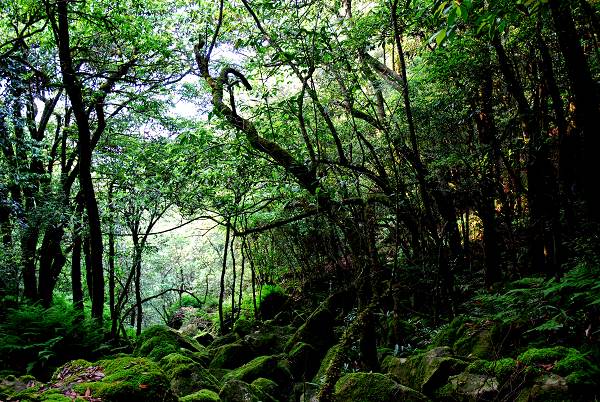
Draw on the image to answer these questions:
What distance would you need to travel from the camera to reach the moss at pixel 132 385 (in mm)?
3068

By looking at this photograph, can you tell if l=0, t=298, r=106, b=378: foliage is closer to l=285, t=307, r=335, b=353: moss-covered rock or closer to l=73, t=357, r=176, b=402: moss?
l=285, t=307, r=335, b=353: moss-covered rock

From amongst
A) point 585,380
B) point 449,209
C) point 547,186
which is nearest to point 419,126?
point 449,209

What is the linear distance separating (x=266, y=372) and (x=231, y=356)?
1.89 m

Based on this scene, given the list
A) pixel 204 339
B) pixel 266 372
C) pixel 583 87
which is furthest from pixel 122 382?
pixel 204 339

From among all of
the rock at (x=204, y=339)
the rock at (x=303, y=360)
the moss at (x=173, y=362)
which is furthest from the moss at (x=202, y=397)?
the rock at (x=204, y=339)

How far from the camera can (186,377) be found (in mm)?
5023

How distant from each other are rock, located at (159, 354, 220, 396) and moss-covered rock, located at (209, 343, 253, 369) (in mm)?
2759

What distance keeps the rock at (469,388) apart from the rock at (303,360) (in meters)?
3.44

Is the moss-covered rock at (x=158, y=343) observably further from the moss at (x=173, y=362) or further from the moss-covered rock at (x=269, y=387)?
the moss-covered rock at (x=269, y=387)

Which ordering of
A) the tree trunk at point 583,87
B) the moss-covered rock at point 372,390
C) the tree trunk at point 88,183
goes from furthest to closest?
1. the tree trunk at point 88,183
2. the tree trunk at point 583,87
3. the moss-covered rock at point 372,390

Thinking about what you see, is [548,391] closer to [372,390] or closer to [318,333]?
[372,390]

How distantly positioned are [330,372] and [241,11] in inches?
317

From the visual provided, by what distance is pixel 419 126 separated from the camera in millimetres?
8352

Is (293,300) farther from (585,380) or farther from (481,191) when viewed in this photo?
(585,380)
